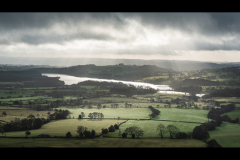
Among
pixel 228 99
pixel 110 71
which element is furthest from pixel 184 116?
pixel 110 71

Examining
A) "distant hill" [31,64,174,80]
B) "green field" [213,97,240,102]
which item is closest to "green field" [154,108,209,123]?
"green field" [213,97,240,102]

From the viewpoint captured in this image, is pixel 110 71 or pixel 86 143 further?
pixel 110 71

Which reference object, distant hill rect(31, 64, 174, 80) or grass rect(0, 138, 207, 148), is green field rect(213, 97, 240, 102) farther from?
distant hill rect(31, 64, 174, 80)

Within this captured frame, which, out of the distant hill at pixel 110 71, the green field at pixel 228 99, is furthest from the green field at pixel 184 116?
the distant hill at pixel 110 71

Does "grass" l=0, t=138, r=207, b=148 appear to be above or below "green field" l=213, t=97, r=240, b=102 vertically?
below

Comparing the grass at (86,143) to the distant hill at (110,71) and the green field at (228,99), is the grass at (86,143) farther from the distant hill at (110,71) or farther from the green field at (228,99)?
the distant hill at (110,71)

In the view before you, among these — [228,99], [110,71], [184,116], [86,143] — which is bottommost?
[86,143]

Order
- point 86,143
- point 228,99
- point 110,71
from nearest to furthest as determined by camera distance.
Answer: point 86,143
point 228,99
point 110,71

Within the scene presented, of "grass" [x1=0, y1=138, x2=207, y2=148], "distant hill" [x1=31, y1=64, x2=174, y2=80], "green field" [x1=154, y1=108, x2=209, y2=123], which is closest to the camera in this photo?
"grass" [x1=0, y1=138, x2=207, y2=148]

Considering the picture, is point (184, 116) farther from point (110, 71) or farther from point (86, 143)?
point (110, 71)

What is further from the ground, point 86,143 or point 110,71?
point 110,71

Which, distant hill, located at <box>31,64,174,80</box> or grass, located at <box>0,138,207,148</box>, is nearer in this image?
grass, located at <box>0,138,207,148</box>

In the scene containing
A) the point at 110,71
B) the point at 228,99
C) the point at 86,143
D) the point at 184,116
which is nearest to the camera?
the point at 86,143
